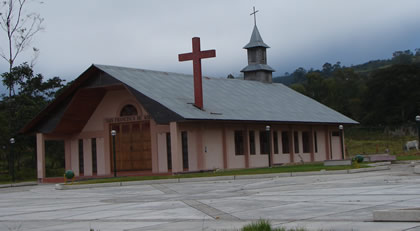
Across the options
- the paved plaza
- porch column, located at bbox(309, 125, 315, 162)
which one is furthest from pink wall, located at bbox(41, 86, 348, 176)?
the paved plaza

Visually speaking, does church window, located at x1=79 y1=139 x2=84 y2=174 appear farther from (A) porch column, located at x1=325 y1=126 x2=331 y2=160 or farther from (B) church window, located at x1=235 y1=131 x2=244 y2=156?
(A) porch column, located at x1=325 y1=126 x2=331 y2=160

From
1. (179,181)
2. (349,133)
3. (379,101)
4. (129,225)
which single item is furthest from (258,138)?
(379,101)

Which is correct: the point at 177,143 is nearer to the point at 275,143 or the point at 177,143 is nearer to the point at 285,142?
the point at 275,143

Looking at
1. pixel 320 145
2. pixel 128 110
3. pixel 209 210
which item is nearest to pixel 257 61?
pixel 320 145

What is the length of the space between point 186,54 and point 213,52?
5.07 feet

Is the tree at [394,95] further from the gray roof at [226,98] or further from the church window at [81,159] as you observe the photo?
the church window at [81,159]

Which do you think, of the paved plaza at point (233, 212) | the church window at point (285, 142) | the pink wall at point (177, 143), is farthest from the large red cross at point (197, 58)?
the paved plaza at point (233, 212)

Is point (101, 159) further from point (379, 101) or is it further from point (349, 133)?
point (379, 101)

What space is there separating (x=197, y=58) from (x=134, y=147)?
6.37m

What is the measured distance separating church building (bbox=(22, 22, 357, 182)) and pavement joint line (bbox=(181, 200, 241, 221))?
1363 cm

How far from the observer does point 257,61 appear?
1820 inches

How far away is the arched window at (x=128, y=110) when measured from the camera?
31.6 meters

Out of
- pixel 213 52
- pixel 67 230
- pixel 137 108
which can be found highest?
pixel 213 52

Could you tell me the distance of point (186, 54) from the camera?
28.7m
